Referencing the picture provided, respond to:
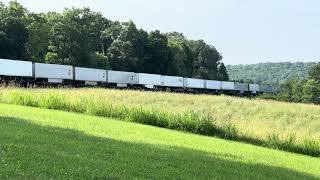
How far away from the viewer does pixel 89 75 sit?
245 feet

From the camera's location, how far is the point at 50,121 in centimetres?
1783

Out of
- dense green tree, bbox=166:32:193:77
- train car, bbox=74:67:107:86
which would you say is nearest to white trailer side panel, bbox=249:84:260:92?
dense green tree, bbox=166:32:193:77

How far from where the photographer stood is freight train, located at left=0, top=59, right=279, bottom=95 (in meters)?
56.2

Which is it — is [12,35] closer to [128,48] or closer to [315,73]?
[128,48]

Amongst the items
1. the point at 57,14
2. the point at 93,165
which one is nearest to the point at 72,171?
the point at 93,165

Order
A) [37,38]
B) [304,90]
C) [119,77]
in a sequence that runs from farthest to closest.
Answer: [304,90] → [37,38] → [119,77]

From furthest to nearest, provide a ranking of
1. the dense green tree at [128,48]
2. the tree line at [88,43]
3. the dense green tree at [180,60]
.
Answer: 1. the dense green tree at [180,60]
2. the dense green tree at [128,48]
3. the tree line at [88,43]

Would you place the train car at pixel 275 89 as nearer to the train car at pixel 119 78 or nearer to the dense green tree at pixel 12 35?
the train car at pixel 119 78

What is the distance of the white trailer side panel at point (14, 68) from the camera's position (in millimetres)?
54375

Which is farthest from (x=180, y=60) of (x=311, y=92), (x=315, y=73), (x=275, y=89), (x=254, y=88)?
(x=315, y=73)

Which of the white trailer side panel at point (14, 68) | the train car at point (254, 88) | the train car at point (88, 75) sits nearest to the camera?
the white trailer side panel at point (14, 68)

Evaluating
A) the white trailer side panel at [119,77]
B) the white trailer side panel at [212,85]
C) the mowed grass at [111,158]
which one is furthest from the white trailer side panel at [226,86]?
the mowed grass at [111,158]

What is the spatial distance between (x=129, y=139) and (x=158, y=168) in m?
4.93

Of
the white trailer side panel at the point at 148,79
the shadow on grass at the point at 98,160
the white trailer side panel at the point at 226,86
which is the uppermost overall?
the white trailer side panel at the point at 148,79
